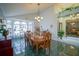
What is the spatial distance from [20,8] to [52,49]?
1.00 meters

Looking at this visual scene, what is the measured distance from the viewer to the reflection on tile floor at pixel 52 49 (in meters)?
2.05

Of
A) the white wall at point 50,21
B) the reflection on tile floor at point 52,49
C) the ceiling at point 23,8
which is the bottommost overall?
the reflection on tile floor at point 52,49

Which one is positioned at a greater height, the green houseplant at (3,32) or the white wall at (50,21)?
the white wall at (50,21)

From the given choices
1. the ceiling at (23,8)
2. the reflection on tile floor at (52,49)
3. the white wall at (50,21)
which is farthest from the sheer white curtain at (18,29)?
the white wall at (50,21)

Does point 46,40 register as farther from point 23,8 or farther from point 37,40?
point 23,8

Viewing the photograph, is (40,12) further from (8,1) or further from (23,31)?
(8,1)

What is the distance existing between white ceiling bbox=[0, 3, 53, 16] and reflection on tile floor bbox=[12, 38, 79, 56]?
1.70ft

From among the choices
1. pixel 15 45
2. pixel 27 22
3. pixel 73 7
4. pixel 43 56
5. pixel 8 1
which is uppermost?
pixel 8 1

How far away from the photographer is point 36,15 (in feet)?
6.80

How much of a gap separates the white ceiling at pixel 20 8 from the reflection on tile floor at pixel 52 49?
20.4 inches

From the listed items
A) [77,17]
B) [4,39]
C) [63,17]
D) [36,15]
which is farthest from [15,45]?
[77,17]

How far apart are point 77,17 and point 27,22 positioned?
954mm

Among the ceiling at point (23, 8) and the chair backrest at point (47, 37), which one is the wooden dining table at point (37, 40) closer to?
the chair backrest at point (47, 37)

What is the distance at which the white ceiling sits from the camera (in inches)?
80.5
